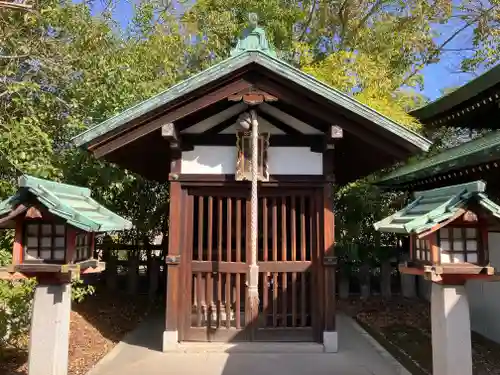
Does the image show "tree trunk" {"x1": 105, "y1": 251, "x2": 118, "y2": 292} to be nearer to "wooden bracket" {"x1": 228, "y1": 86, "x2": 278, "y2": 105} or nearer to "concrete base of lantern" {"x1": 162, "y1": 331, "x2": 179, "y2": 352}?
"concrete base of lantern" {"x1": 162, "y1": 331, "x2": 179, "y2": 352}

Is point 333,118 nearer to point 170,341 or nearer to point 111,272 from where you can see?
point 170,341

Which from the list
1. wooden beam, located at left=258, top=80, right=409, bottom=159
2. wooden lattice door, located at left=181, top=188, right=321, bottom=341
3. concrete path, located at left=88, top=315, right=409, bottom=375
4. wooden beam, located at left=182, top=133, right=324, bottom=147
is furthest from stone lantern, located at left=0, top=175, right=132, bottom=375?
wooden beam, located at left=258, top=80, right=409, bottom=159

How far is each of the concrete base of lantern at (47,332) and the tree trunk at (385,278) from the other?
9.41 meters

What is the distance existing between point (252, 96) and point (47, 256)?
333 centimetres

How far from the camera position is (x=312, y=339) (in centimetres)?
645

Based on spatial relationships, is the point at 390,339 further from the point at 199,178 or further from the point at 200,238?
the point at 199,178

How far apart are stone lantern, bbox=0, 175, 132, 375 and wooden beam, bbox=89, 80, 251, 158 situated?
1894 millimetres

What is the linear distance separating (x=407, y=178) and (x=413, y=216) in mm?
4472

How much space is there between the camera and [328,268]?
20.9 feet

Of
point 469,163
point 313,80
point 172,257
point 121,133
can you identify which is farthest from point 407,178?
point 121,133

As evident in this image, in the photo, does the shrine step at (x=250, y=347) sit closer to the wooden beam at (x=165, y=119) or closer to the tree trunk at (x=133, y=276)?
the wooden beam at (x=165, y=119)

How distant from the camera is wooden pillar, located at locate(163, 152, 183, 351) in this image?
20.5 feet

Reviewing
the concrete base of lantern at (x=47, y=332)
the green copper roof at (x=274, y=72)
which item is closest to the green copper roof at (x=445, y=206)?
the green copper roof at (x=274, y=72)

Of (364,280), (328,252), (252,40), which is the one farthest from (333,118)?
(364,280)
